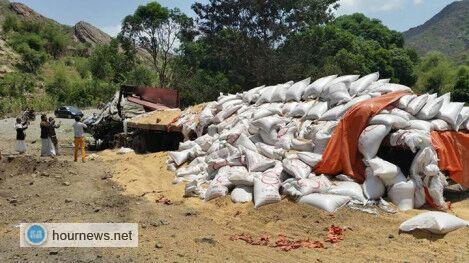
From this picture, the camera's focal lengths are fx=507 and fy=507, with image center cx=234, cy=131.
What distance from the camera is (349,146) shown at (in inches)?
261

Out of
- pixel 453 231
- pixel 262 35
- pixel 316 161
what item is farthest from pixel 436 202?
pixel 262 35

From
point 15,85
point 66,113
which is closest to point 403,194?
point 66,113

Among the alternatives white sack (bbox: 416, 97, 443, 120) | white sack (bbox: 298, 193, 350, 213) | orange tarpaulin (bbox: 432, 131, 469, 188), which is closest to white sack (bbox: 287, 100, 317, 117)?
white sack (bbox: 416, 97, 443, 120)

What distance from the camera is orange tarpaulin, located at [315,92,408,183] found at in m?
6.56

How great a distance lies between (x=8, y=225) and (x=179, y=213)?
189cm

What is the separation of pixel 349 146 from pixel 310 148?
2.15 feet

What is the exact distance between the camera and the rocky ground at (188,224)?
4.59m

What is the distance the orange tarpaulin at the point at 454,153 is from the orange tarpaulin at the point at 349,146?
836mm

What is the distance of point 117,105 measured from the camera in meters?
12.4

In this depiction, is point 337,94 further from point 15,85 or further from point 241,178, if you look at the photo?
point 15,85

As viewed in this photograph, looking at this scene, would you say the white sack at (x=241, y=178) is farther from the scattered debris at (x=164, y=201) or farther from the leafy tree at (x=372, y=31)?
the leafy tree at (x=372, y=31)

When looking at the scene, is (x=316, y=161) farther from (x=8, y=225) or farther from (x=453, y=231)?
(x=8, y=225)

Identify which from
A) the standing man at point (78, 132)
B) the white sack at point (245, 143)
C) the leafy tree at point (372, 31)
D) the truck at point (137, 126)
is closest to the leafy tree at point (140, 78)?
the leafy tree at point (372, 31)

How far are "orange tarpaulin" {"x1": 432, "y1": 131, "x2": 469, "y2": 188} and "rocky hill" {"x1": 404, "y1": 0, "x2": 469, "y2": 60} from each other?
76.0m
